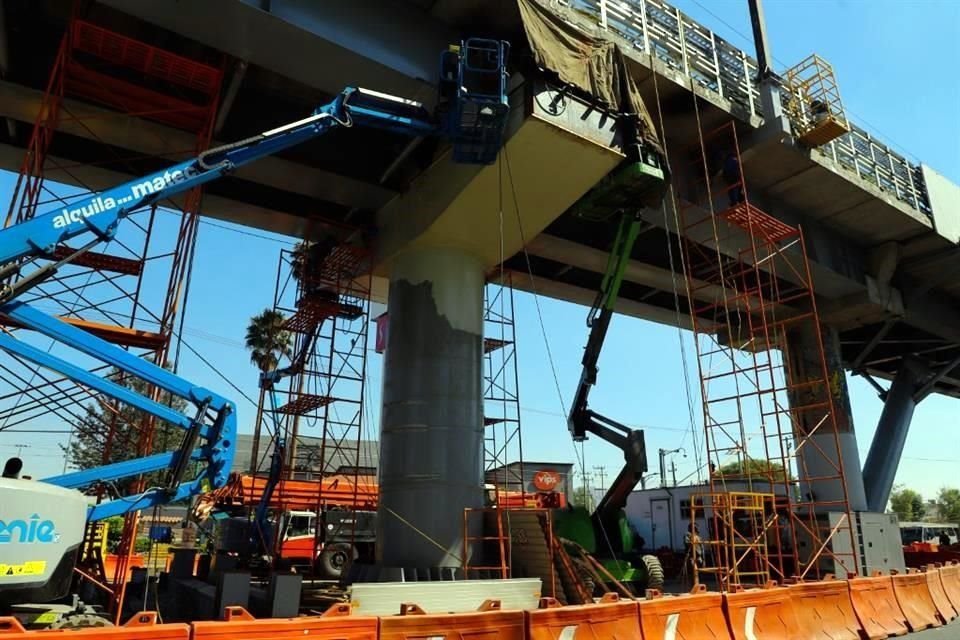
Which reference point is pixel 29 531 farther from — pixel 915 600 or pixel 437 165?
pixel 915 600

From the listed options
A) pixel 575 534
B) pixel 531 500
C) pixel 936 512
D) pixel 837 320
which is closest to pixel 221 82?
pixel 575 534

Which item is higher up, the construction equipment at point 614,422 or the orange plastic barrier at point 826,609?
the construction equipment at point 614,422

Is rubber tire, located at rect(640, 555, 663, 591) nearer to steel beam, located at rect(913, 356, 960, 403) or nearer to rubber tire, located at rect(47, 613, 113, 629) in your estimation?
rubber tire, located at rect(47, 613, 113, 629)

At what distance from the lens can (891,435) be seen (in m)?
24.4

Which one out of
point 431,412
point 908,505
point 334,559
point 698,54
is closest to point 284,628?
point 431,412

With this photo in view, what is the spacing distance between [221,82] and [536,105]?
18.1 feet

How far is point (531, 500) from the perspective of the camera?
Answer: 22.4 metres

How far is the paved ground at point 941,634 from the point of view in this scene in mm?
9984

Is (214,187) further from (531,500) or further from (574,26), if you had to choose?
(531,500)

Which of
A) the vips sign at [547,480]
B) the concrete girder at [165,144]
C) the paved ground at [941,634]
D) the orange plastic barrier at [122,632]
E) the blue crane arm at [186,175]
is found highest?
the concrete girder at [165,144]

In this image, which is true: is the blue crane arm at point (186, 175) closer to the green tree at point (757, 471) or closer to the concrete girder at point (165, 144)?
the concrete girder at point (165, 144)

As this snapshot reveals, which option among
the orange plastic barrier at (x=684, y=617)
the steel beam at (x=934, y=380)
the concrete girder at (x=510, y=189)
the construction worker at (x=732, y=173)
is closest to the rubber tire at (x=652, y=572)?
the orange plastic barrier at (x=684, y=617)

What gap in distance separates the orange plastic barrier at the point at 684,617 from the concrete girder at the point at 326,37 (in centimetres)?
903

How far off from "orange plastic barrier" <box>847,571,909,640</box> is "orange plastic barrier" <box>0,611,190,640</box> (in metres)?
9.33
